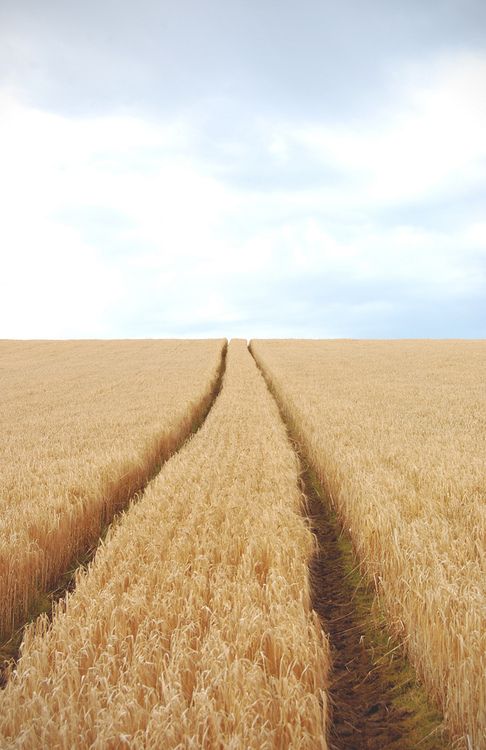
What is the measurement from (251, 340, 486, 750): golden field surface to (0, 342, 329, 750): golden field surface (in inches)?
29.8

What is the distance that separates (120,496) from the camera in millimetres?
7668

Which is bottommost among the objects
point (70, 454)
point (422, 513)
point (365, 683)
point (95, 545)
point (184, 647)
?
point (95, 545)

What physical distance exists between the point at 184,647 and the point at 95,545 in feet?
11.6

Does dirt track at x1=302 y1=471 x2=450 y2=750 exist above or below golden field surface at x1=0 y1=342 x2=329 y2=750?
below

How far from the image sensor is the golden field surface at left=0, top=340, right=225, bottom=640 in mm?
5070

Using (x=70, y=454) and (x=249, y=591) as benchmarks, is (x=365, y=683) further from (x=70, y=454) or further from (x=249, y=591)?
(x=70, y=454)

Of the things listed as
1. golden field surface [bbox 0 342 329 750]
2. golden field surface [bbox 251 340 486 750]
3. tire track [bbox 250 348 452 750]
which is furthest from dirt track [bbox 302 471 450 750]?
golden field surface [bbox 0 342 329 750]

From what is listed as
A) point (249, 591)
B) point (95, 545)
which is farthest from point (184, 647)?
point (95, 545)

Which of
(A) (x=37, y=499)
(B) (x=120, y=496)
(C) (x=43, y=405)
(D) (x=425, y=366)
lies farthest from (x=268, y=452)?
(D) (x=425, y=366)

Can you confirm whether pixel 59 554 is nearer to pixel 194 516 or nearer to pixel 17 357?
pixel 194 516

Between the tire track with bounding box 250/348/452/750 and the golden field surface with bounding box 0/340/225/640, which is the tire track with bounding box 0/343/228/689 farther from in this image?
the tire track with bounding box 250/348/452/750

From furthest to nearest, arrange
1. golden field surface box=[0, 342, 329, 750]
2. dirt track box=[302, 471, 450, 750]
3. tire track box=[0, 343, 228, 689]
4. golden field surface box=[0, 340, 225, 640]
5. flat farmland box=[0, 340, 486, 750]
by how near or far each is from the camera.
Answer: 1. golden field surface box=[0, 340, 225, 640]
2. tire track box=[0, 343, 228, 689]
3. dirt track box=[302, 471, 450, 750]
4. flat farmland box=[0, 340, 486, 750]
5. golden field surface box=[0, 342, 329, 750]

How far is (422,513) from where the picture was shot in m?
5.29

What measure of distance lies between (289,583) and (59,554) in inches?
117
